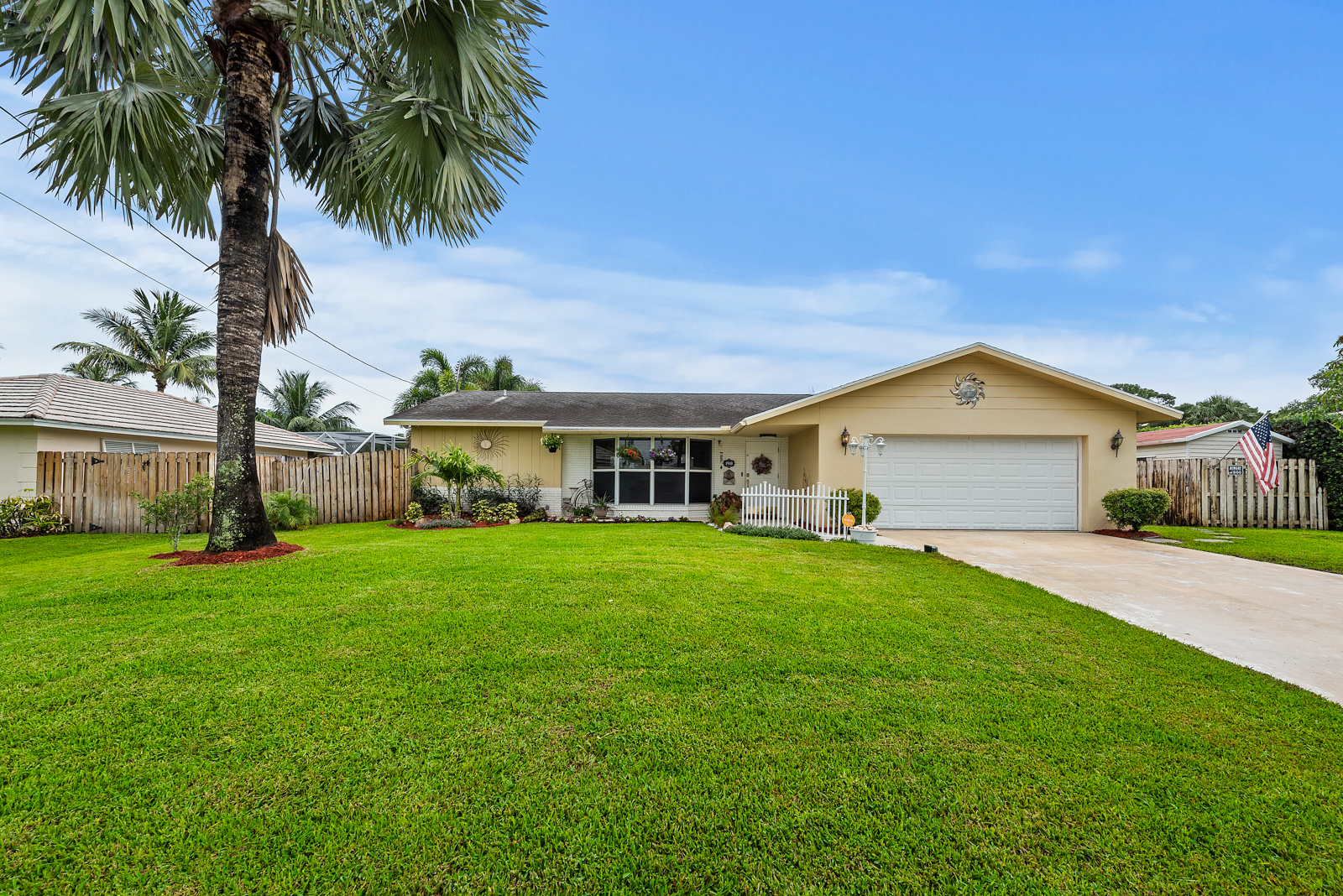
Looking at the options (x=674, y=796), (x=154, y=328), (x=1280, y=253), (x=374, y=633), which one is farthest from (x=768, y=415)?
(x=154, y=328)

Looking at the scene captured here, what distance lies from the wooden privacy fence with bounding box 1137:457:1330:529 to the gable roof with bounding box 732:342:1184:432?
3.66 metres

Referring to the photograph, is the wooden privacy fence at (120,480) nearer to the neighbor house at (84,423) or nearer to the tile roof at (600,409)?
the neighbor house at (84,423)

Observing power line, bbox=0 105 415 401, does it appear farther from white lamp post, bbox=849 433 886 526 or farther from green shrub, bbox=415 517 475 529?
white lamp post, bbox=849 433 886 526

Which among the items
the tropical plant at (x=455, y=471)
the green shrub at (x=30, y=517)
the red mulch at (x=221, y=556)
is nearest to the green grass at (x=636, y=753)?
the red mulch at (x=221, y=556)

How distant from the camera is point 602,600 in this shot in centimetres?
468

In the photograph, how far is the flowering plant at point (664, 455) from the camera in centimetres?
1341

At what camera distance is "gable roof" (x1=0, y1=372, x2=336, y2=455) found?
10.4 meters

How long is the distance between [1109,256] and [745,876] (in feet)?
64.7

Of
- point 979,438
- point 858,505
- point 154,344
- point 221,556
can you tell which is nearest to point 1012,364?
point 979,438

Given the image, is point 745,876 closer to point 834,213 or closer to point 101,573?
point 101,573

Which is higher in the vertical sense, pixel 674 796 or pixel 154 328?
pixel 154 328

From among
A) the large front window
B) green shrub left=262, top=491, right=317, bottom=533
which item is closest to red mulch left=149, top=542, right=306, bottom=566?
green shrub left=262, top=491, right=317, bottom=533

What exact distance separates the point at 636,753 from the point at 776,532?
779cm

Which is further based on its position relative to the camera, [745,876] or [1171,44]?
[1171,44]
